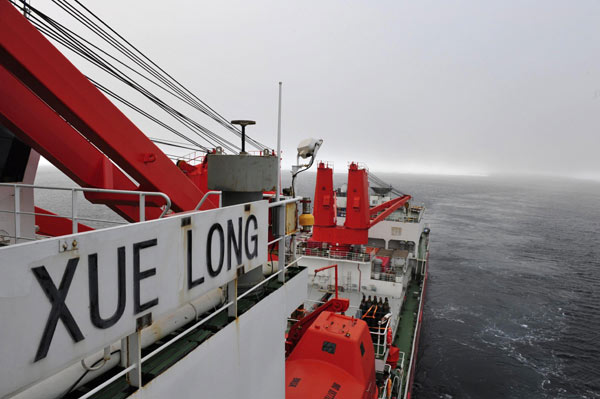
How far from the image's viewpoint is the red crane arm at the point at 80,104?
4.58 m

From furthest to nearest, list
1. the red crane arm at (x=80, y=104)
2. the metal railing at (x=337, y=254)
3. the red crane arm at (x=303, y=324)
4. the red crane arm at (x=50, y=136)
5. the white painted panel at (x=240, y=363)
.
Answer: the metal railing at (x=337, y=254) < the red crane arm at (x=303, y=324) < the red crane arm at (x=50, y=136) < the red crane arm at (x=80, y=104) < the white painted panel at (x=240, y=363)

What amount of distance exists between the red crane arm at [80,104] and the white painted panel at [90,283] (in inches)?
124

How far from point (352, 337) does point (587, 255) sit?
2163 inches

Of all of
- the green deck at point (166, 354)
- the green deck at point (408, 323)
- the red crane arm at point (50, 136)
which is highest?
the red crane arm at point (50, 136)

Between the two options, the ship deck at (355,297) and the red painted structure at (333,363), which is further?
the ship deck at (355,297)

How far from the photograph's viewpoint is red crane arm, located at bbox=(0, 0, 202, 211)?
15.0 feet

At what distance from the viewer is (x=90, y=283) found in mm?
2611

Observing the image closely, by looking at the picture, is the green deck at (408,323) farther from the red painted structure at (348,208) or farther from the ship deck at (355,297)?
the red painted structure at (348,208)

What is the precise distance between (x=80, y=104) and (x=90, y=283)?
3.94 m

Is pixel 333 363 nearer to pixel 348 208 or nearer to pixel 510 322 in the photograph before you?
pixel 348 208

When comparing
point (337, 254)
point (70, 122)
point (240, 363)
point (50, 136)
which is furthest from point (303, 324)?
point (337, 254)

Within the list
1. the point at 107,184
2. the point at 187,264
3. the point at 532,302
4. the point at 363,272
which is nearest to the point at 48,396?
the point at 187,264

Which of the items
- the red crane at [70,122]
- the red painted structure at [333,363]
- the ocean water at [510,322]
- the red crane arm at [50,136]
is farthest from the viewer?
the ocean water at [510,322]

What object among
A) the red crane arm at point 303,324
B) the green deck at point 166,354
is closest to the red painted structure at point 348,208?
the red crane arm at point 303,324
